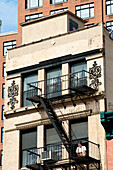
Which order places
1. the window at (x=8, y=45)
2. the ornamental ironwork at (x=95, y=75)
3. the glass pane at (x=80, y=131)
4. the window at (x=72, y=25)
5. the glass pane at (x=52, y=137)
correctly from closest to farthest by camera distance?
the glass pane at (x=80, y=131) < the ornamental ironwork at (x=95, y=75) < the glass pane at (x=52, y=137) < the window at (x=72, y=25) < the window at (x=8, y=45)

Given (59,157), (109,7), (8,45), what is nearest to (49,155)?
(59,157)

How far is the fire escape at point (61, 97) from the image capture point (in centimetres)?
4147

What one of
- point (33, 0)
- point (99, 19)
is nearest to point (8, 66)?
point (99, 19)

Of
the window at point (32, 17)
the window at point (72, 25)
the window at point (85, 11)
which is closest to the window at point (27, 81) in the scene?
the window at point (72, 25)

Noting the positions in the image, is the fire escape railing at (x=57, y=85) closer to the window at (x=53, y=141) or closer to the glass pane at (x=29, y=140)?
the window at (x=53, y=141)

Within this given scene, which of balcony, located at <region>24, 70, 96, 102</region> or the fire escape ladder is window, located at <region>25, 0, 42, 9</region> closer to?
balcony, located at <region>24, 70, 96, 102</region>

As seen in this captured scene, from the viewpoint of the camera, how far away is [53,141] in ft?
145

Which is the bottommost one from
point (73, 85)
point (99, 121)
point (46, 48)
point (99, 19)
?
point (99, 121)

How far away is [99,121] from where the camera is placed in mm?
42312

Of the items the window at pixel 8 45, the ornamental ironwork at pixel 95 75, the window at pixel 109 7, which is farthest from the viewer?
the window at pixel 8 45

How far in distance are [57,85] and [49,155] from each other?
523cm

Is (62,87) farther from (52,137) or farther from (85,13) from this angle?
(85,13)

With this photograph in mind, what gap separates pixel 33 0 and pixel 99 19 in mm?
11514

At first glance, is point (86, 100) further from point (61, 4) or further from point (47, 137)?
point (61, 4)
